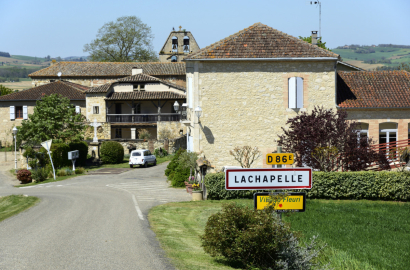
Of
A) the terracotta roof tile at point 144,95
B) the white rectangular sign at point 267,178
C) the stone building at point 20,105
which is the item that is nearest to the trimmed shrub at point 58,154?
the terracotta roof tile at point 144,95

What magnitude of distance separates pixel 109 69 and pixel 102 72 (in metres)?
0.98

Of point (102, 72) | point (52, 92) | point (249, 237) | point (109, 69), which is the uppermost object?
point (109, 69)

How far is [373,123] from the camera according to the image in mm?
22328

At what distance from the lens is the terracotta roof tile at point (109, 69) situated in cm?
5513

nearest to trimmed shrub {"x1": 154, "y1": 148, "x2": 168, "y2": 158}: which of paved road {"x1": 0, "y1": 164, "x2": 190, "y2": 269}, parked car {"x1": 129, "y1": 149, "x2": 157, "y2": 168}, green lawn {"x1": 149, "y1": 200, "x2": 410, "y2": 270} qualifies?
parked car {"x1": 129, "y1": 149, "x2": 157, "y2": 168}

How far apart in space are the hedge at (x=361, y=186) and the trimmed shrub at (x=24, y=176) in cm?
1852

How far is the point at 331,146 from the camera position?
18.1m

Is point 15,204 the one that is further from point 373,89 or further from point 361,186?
point 373,89

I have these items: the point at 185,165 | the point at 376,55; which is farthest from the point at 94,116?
the point at 376,55

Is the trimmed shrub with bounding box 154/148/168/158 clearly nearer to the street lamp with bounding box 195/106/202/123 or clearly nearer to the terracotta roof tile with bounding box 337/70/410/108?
the street lamp with bounding box 195/106/202/123

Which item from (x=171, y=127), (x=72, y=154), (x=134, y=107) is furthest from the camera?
(x=134, y=107)

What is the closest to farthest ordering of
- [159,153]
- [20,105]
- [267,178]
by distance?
1. [267,178]
2. [159,153]
3. [20,105]

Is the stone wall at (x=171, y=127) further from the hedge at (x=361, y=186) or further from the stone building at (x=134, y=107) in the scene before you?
the hedge at (x=361, y=186)

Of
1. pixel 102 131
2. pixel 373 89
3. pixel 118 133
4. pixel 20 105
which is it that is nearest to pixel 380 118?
pixel 373 89
